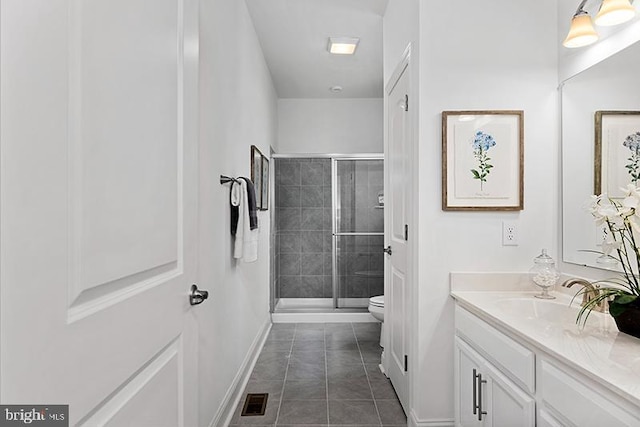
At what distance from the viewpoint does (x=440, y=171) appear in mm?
2135

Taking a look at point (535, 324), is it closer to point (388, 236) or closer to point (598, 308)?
point (598, 308)

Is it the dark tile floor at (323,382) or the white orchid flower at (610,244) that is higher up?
the white orchid flower at (610,244)

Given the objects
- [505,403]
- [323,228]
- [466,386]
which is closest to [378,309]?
[323,228]

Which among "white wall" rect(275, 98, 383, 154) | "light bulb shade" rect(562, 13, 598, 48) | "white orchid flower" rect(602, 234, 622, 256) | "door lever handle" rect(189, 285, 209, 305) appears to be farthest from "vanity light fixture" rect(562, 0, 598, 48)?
"white wall" rect(275, 98, 383, 154)

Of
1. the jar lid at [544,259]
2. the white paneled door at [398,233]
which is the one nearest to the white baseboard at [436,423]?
the white paneled door at [398,233]

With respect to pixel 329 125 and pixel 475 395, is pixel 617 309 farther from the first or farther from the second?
pixel 329 125

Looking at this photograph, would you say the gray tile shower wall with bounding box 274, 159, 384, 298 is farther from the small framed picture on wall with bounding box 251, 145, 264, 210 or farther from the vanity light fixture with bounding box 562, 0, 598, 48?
the vanity light fixture with bounding box 562, 0, 598, 48

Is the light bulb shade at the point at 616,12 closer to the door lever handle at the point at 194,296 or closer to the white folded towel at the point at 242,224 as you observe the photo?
the door lever handle at the point at 194,296

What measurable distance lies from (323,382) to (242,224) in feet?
4.31

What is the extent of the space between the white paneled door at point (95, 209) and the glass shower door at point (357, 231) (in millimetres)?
3735

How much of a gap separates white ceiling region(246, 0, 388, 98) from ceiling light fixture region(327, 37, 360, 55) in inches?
1.5

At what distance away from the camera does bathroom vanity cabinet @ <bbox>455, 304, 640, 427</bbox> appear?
1065 mm

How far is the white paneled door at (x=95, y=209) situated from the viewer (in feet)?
1.90

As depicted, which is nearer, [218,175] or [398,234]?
[218,175]
